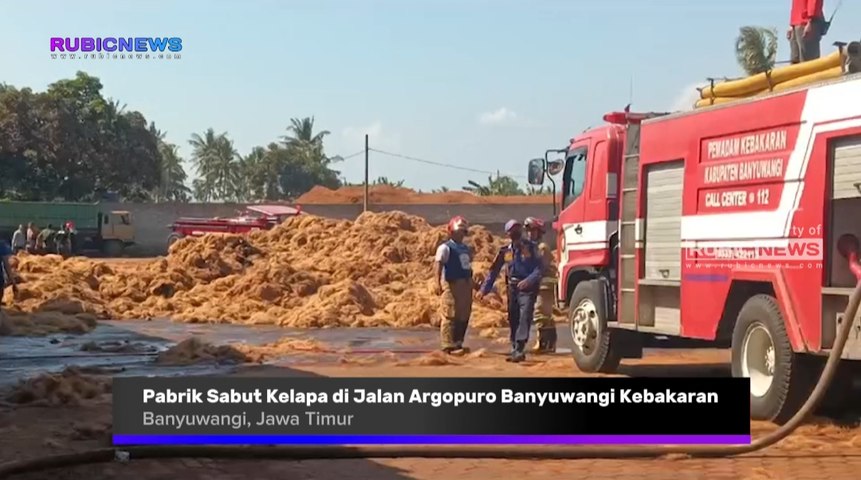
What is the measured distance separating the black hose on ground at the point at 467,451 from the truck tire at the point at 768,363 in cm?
116

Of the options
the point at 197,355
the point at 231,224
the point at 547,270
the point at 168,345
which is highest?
the point at 231,224

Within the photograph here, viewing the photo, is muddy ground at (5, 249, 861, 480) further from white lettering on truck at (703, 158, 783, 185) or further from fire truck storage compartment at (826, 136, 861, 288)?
white lettering on truck at (703, 158, 783, 185)

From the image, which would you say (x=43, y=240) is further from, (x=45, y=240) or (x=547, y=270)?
(x=547, y=270)

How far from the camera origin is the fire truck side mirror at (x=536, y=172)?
14.4 metres

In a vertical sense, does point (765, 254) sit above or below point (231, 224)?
below

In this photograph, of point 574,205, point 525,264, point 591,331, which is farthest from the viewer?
point 525,264

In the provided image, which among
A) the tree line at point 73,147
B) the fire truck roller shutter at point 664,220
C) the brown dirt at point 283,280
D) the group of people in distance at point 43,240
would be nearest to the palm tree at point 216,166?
the tree line at point 73,147

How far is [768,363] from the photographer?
976cm

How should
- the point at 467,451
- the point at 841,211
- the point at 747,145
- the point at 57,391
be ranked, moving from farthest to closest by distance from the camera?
the point at 57,391 → the point at 747,145 → the point at 841,211 → the point at 467,451

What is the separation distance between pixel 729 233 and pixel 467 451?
3.83 metres

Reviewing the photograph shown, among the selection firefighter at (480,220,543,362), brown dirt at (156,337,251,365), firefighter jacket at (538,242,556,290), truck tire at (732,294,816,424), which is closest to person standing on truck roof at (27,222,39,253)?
brown dirt at (156,337,251,365)

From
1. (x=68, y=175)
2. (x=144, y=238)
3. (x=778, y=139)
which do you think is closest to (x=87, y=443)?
(x=778, y=139)

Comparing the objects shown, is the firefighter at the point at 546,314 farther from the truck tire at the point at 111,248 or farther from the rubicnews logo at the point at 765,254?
the truck tire at the point at 111,248
